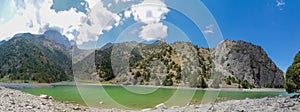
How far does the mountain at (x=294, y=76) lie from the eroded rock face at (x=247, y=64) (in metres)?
131

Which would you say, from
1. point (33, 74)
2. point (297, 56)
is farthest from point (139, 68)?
point (297, 56)

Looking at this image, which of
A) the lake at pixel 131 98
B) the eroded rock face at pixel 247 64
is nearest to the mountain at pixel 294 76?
the lake at pixel 131 98

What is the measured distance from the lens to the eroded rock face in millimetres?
158875

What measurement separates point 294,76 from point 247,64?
481ft

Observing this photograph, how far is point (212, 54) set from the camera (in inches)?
7096

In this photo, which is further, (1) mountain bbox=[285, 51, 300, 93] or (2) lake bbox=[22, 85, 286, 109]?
(2) lake bbox=[22, 85, 286, 109]

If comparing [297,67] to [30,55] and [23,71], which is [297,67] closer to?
[23,71]

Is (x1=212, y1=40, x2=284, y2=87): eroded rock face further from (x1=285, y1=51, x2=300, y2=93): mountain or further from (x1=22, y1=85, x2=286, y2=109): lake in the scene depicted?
(x1=285, y1=51, x2=300, y2=93): mountain

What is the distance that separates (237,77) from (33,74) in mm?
105843

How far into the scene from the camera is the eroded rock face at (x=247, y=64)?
15888cm

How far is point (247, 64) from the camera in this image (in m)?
165

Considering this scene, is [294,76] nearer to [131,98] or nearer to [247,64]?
[131,98]

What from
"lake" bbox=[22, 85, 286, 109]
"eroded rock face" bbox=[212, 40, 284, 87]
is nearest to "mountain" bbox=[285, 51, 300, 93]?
"lake" bbox=[22, 85, 286, 109]

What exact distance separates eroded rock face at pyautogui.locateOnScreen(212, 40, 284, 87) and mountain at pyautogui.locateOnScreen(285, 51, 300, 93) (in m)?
131
